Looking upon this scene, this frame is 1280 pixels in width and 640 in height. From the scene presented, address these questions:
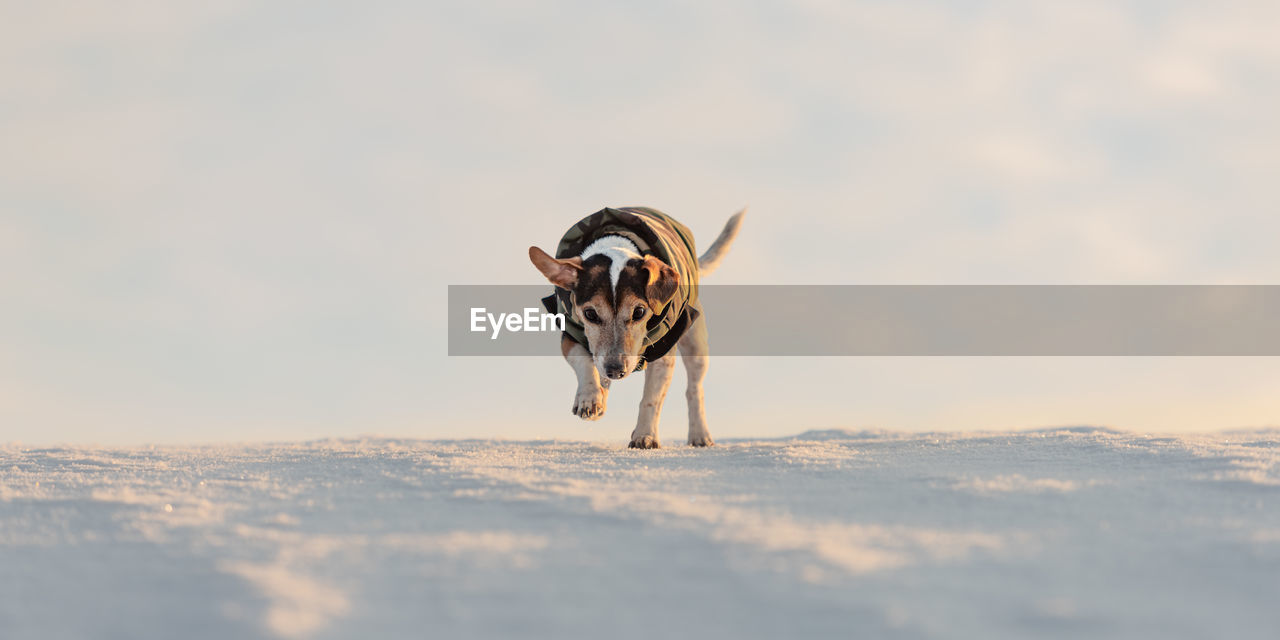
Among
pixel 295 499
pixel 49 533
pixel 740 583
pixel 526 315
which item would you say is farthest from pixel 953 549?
pixel 526 315

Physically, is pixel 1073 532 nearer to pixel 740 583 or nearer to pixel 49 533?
pixel 740 583

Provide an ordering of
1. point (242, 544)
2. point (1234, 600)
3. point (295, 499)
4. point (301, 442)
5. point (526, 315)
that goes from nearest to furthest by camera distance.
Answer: point (1234, 600), point (242, 544), point (295, 499), point (526, 315), point (301, 442)

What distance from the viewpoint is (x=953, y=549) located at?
3.13 meters

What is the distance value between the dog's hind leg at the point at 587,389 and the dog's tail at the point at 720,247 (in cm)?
209

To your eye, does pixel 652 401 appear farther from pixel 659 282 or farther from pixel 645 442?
pixel 659 282

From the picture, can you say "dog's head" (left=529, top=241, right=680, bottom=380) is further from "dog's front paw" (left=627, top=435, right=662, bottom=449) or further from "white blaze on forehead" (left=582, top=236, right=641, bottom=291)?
"dog's front paw" (left=627, top=435, right=662, bottom=449)

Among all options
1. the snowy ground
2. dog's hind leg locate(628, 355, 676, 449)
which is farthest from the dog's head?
the snowy ground

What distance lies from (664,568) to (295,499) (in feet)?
6.13

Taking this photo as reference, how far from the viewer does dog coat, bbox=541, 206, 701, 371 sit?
6836 millimetres

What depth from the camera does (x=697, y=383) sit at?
7934mm

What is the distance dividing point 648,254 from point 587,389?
3.37 ft

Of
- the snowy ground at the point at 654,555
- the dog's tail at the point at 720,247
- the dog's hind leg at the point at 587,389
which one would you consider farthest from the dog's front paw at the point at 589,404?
the dog's tail at the point at 720,247

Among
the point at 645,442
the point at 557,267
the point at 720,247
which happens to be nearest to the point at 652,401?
the point at 645,442

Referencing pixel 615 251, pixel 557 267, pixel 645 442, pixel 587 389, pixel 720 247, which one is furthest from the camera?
pixel 720 247
